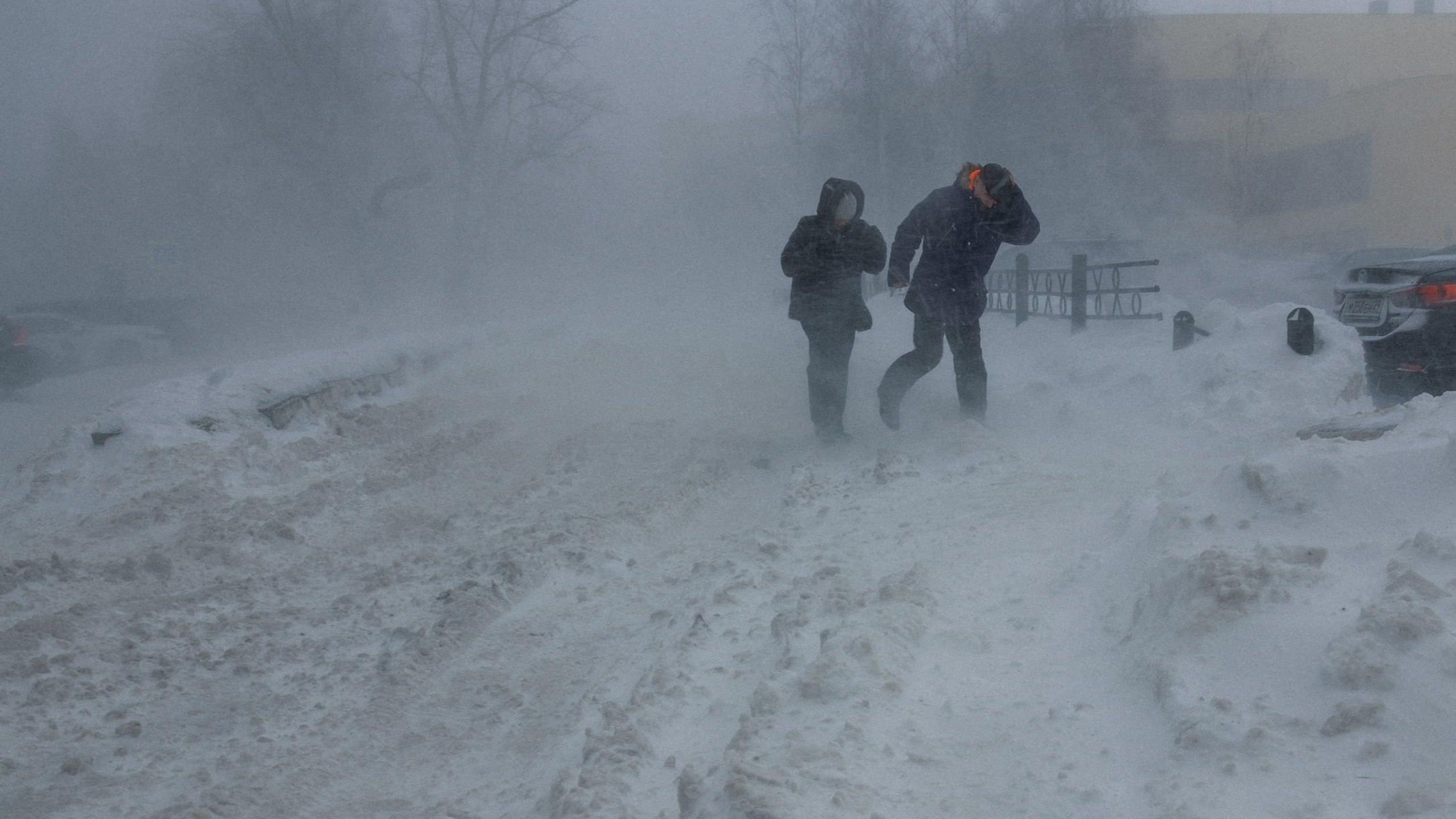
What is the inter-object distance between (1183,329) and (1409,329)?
144cm

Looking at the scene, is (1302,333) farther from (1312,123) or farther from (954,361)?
(1312,123)

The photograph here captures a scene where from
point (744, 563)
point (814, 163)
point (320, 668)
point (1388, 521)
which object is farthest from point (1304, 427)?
point (814, 163)

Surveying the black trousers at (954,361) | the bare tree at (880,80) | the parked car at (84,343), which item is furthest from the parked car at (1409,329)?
the bare tree at (880,80)

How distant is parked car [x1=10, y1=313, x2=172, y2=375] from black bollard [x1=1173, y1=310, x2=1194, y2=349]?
14.1 m

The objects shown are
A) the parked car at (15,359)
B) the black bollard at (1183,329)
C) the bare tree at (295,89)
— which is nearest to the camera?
the black bollard at (1183,329)

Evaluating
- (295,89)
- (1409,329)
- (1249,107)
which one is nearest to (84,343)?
(295,89)

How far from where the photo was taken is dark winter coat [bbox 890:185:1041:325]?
19.5ft

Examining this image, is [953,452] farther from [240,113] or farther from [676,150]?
[676,150]

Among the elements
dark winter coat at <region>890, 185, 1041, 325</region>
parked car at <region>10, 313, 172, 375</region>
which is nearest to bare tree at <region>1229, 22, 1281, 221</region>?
dark winter coat at <region>890, 185, 1041, 325</region>

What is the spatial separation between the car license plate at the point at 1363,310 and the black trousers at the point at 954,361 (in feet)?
10.5

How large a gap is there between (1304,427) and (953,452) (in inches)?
71.0

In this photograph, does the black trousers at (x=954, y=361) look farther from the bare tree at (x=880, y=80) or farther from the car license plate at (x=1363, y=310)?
the bare tree at (x=880, y=80)

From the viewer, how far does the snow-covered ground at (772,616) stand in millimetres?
2133

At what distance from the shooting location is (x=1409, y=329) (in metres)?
6.53
